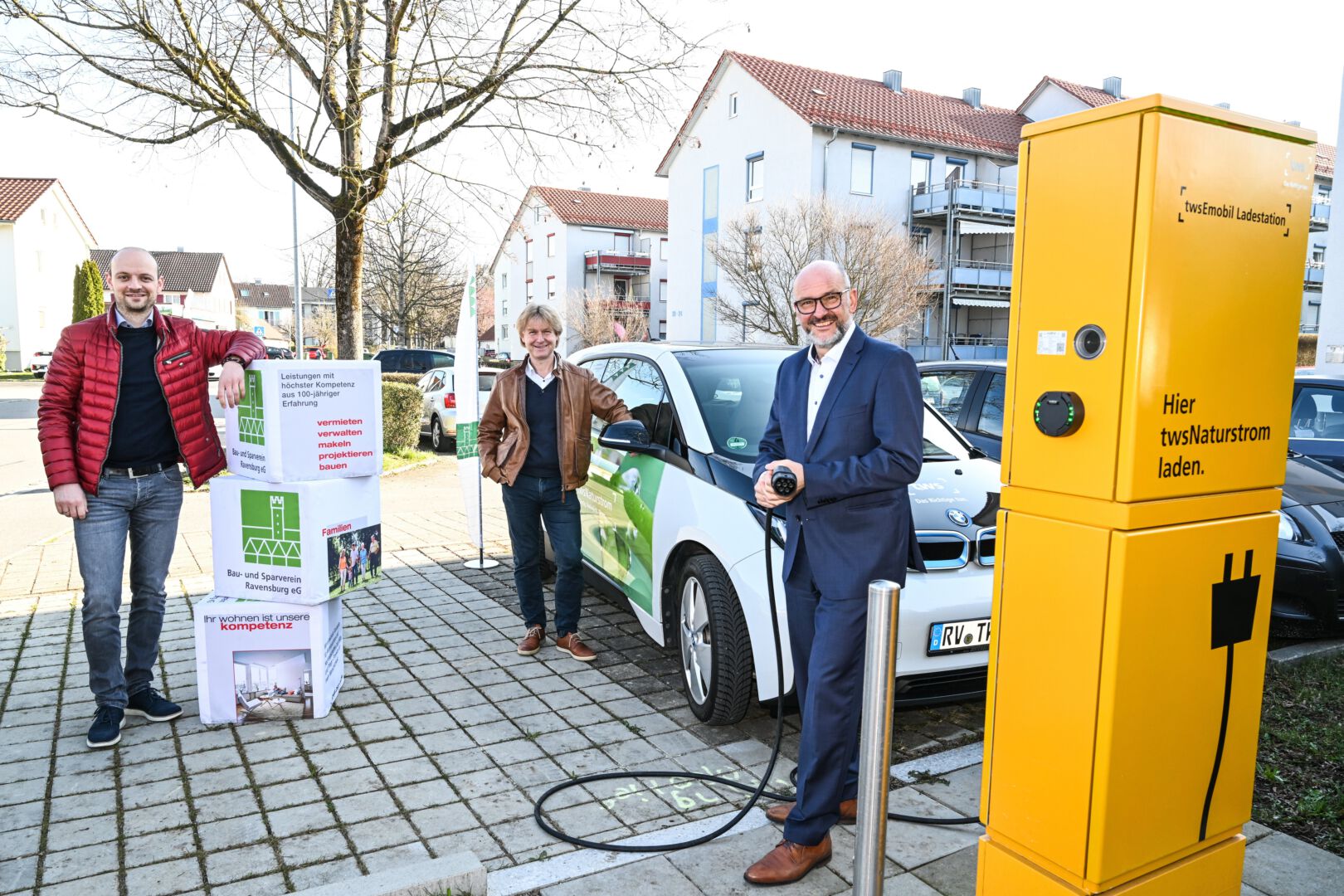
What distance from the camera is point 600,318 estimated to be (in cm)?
4519

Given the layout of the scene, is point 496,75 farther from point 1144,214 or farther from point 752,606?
point 1144,214

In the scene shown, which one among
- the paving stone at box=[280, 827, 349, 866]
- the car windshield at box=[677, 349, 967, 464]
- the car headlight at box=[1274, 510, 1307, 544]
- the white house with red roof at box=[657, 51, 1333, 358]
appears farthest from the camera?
the white house with red roof at box=[657, 51, 1333, 358]

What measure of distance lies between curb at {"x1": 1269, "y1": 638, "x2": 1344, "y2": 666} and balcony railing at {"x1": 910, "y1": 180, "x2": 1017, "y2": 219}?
99.1ft

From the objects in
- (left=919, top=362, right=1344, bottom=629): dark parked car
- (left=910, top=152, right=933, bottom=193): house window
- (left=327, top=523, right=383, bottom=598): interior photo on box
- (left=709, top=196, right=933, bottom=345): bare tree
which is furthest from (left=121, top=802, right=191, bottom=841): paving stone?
(left=910, top=152, right=933, bottom=193): house window

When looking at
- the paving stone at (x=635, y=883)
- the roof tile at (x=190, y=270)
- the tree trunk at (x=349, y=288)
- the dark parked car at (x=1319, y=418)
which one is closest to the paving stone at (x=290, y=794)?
the paving stone at (x=635, y=883)

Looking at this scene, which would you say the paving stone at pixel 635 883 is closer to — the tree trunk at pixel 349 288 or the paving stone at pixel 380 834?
the paving stone at pixel 380 834

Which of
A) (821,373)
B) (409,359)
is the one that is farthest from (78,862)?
(409,359)

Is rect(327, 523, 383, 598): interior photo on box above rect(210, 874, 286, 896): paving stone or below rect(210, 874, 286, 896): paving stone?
above

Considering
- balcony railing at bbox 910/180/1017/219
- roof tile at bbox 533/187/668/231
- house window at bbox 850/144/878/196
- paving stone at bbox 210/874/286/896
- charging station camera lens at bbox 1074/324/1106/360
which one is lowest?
paving stone at bbox 210/874/286/896

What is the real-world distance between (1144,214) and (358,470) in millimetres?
3623

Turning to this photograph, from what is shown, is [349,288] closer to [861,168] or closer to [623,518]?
[623,518]

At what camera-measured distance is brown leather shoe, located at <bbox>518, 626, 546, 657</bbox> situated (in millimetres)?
5441

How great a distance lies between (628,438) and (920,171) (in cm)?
3303

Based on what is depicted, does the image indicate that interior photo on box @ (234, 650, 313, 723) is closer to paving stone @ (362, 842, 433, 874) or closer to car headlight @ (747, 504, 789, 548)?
paving stone @ (362, 842, 433, 874)
